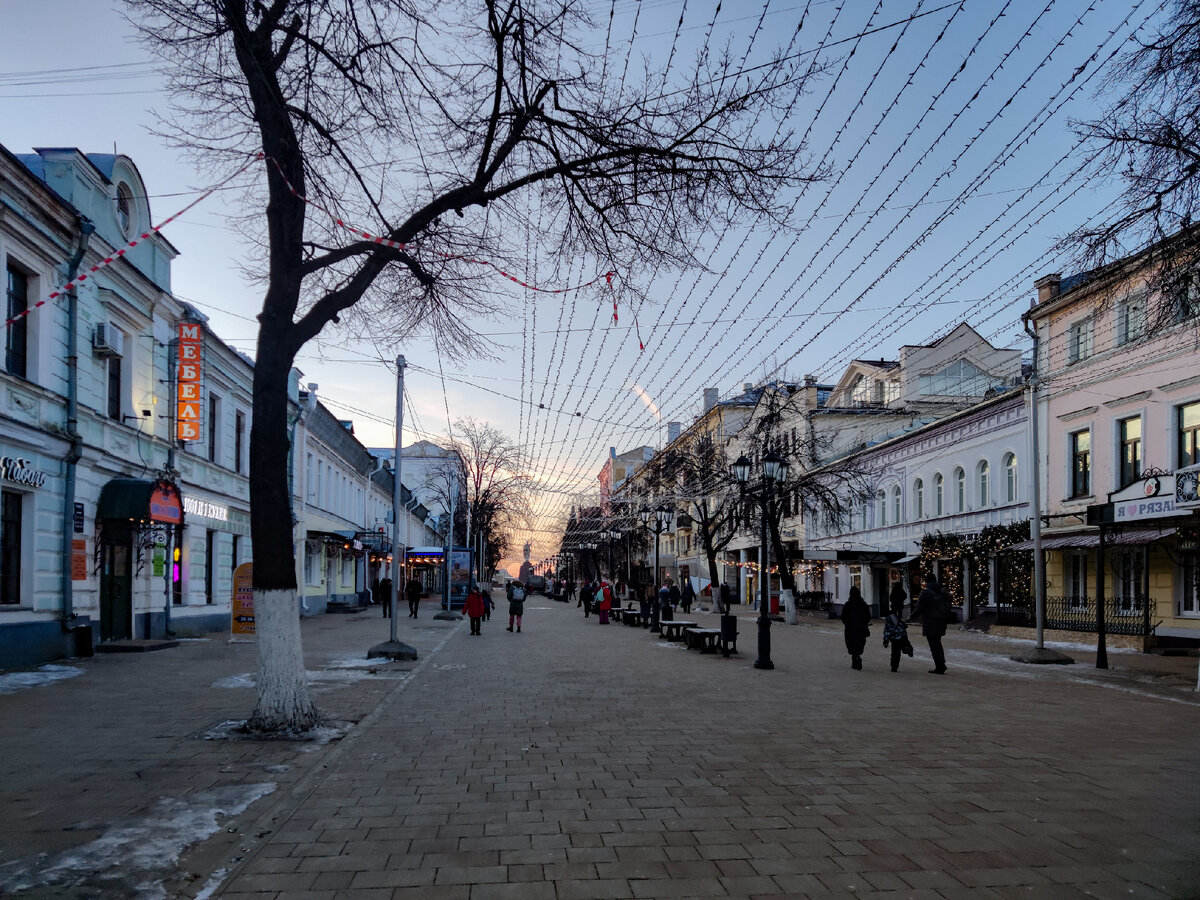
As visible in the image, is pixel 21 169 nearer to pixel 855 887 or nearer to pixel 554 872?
pixel 554 872

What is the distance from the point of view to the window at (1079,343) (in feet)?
79.9

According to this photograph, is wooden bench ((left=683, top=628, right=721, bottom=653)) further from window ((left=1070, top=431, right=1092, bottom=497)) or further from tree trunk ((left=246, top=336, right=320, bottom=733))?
tree trunk ((left=246, top=336, right=320, bottom=733))

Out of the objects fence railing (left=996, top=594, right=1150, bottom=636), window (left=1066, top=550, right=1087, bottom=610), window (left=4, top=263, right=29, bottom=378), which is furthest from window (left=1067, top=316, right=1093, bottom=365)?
window (left=4, top=263, right=29, bottom=378)

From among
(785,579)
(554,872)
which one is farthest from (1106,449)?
(554,872)

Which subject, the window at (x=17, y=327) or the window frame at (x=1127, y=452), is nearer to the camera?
the window at (x=17, y=327)

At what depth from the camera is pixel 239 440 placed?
27.3 m

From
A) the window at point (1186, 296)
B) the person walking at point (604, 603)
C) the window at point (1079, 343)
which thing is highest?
the window at point (1079, 343)

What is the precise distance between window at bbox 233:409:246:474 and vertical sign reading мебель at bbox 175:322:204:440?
5995 mm

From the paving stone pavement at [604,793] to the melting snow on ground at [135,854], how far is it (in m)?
0.02

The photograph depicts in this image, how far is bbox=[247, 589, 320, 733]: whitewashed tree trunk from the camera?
9039 millimetres

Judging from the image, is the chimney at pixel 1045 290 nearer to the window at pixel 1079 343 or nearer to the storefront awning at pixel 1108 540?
the window at pixel 1079 343

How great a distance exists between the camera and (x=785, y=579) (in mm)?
33812

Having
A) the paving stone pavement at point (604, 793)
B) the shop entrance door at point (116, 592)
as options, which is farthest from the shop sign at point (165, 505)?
the paving stone pavement at point (604, 793)

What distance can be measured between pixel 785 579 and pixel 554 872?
97.5ft
